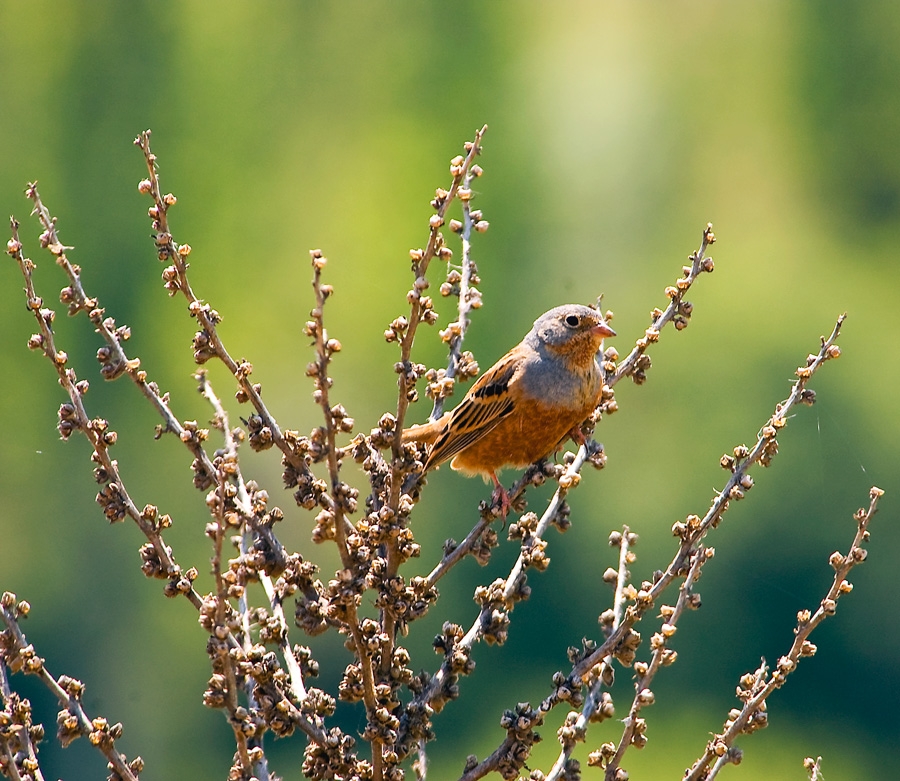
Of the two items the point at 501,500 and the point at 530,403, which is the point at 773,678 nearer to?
the point at 501,500

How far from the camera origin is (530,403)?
395 cm

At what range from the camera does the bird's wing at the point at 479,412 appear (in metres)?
3.98

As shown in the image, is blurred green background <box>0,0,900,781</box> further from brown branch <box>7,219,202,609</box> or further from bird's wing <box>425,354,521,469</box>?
brown branch <box>7,219,202,609</box>

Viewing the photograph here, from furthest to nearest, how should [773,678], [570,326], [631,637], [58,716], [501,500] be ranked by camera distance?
1. [570,326]
2. [501,500]
3. [631,637]
4. [773,678]
5. [58,716]

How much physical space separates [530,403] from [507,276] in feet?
38.8

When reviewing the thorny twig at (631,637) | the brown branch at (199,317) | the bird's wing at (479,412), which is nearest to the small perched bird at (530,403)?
the bird's wing at (479,412)

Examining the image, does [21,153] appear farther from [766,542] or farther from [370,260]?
[766,542]

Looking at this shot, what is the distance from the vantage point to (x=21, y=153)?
666 inches

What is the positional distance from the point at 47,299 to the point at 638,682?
13793mm

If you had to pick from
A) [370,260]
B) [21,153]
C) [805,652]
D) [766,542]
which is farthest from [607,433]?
[805,652]

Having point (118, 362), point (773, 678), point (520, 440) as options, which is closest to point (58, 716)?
point (118, 362)

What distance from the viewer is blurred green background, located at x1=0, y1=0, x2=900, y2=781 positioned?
43.1 feet

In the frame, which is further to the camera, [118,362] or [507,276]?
[507,276]

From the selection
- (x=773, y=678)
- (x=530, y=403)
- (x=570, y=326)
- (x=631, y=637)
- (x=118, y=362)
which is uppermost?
(x=570, y=326)
